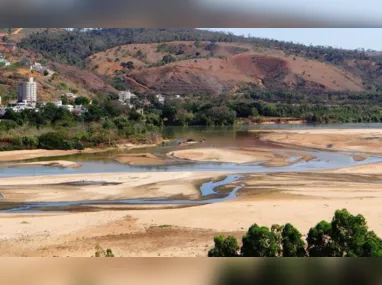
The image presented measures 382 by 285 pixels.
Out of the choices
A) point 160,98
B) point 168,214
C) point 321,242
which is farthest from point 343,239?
point 160,98

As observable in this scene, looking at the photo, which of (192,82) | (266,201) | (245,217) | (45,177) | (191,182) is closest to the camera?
(245,217)

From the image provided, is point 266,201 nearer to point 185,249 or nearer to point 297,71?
point 185,249

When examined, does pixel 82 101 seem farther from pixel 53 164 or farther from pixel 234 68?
pixel 234 68

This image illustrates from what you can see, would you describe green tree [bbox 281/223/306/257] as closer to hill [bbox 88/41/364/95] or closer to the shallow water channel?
the shallow water channel

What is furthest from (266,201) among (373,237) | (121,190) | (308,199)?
(373,237)

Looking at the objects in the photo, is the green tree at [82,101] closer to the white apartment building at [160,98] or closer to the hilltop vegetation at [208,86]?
the hilltop vegetation at [208,86]

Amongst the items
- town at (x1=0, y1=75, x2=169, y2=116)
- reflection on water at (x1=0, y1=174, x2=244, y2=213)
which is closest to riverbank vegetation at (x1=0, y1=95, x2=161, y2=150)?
town at (x1=0, y1=75, x2=169, y2=116)
